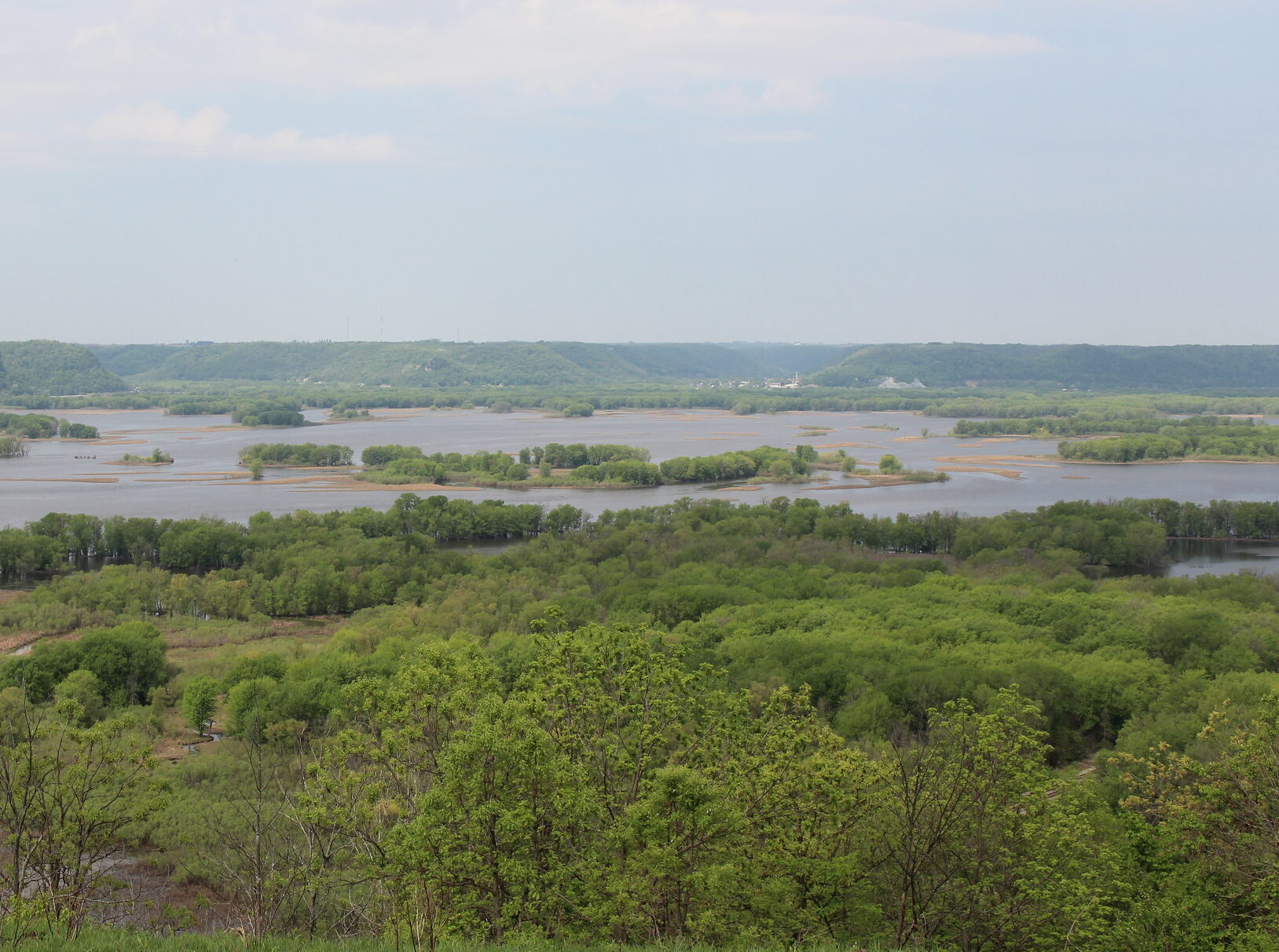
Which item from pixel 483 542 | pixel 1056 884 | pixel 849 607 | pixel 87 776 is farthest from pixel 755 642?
pixel 483 542

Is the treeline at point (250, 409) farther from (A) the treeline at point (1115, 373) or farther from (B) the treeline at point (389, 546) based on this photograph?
(A) the treeline at point (1115, 373)

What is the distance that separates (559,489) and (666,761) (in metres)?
57.4

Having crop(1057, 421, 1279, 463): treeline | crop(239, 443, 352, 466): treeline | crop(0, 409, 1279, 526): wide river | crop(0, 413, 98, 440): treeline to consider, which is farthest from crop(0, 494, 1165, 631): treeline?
crop(0, 413, 98, 440): treeline

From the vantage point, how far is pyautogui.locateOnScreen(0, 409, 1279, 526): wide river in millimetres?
58375

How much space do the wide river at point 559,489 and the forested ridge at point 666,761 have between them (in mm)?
23847

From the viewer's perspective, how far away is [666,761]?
34.7 ft

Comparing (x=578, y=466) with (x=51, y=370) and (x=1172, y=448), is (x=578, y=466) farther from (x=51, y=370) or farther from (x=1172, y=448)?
(x=51, y=370)

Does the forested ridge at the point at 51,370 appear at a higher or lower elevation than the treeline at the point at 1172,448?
higher

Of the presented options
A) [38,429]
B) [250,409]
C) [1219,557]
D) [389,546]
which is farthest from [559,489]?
[250,409]

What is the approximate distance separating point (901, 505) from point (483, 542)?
2326 centimetres

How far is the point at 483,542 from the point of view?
50.4 meters

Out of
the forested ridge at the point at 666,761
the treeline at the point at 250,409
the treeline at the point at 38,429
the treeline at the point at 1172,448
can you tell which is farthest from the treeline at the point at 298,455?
the treeline at the point at 1172,448

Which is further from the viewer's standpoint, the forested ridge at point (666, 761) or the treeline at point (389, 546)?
the treeline at point (389, 546)

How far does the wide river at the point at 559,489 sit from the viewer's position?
5838 centimetres
